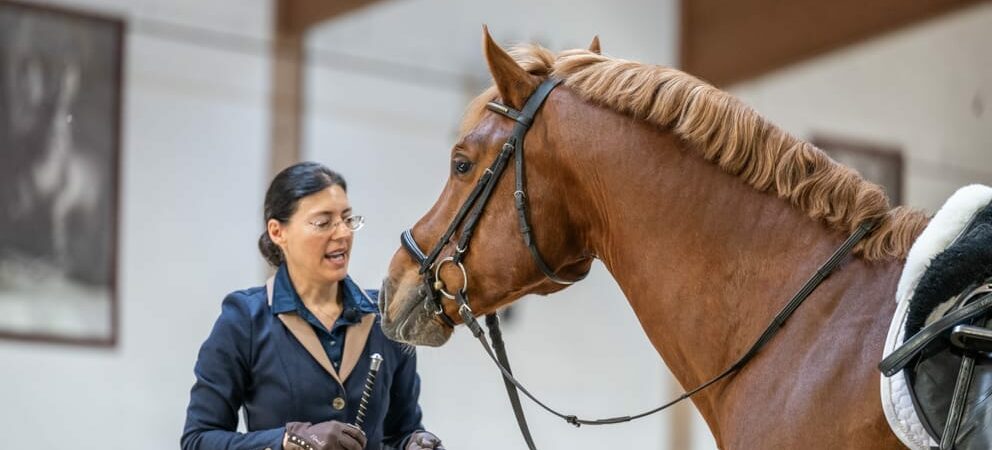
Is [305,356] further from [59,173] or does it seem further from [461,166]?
[59,173]

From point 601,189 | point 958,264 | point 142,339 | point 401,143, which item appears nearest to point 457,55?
point 401,143

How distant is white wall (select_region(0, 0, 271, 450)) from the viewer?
6078mm

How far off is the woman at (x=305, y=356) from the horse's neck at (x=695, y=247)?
0.67 m

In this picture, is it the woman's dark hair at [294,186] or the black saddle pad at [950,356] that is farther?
the woman's dark hair at [294,186]

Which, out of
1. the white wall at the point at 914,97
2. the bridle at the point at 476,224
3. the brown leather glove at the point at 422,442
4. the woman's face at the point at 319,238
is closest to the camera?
the bridle at the point at 476,224

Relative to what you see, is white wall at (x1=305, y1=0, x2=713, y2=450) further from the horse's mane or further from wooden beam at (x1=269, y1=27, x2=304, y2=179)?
the horse's mane

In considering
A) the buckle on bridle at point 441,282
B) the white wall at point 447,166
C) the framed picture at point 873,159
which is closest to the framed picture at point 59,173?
the white wall at point 447,166

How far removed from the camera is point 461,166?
8.33ft

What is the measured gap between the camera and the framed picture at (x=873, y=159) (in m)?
8.70

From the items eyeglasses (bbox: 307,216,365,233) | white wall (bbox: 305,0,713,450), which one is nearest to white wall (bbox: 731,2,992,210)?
white wall (bbox: 305,0,713,450)

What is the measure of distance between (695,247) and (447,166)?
5019 mm

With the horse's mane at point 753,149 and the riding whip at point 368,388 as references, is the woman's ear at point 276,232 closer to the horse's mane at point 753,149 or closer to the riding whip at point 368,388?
the riding whip at point 368,388

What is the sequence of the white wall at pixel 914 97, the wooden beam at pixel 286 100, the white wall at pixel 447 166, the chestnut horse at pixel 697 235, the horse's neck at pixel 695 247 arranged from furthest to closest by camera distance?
the white wall at pixel 914 97
the white wall at pixel 447 166
the wooden beam at pixel 286 100
the horse's neck at pixel 695 247
the chestnut horse at pixel 697 235

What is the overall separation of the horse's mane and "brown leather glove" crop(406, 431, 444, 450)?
830 millimetres
